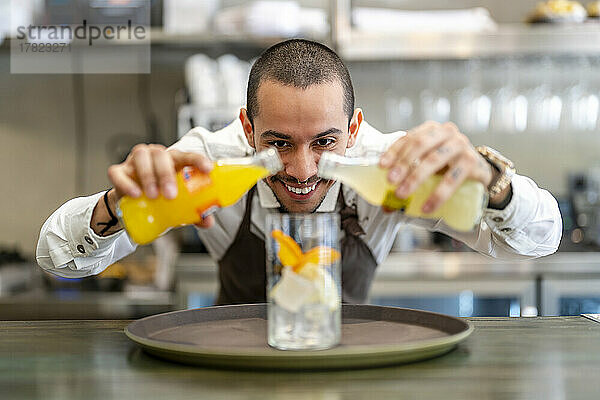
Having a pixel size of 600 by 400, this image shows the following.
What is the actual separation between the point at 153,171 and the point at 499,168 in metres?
0.55

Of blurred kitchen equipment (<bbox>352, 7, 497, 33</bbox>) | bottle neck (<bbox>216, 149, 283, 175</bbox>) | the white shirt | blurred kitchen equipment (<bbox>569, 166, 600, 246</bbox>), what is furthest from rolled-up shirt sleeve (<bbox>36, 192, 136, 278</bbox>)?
blurred kitchen equipment (<bbox>569, 166, 600, 246</bbox>)

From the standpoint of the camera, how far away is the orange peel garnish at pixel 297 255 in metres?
0.89

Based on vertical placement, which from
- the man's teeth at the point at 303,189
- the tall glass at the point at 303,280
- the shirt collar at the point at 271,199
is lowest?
the tall glass at the point at 303,280

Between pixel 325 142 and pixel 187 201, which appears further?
pixel 325 142

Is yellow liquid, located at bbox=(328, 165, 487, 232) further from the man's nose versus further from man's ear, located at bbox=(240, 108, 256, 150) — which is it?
man's ear, located at bbox=(240, 108, 256, 150)

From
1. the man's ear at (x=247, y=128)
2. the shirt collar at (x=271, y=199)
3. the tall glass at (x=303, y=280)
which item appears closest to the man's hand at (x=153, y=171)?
the tall glass at (x=303, y=280)

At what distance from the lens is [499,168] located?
116 centimetres

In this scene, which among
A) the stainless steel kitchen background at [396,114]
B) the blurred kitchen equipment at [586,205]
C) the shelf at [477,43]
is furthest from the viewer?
the blurred kitchen equipment at [586,205]

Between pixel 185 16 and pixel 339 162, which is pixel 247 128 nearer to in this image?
pixel 339 162

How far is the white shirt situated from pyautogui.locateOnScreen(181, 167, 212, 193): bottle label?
0.41 metres

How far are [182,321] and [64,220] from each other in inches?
16.5

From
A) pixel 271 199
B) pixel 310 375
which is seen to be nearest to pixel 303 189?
pixel 271 199

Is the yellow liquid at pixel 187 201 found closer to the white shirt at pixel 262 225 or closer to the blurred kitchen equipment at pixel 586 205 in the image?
the white shirt at pixel 262 225

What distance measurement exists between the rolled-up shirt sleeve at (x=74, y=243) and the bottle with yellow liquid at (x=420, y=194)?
55 cm
